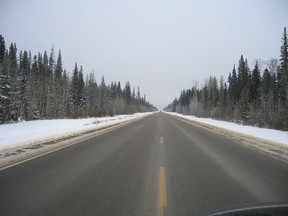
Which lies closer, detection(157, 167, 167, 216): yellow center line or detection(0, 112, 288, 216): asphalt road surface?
detection(157, 167, 167, 216): yellow center line

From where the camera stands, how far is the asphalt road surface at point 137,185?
4262mm

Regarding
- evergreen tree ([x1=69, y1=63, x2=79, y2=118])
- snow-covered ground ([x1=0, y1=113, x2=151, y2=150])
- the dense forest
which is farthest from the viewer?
evergreen tree ([x1=69, y1=63, x2=79, y2=118])

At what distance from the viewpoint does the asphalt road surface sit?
14.0 ft

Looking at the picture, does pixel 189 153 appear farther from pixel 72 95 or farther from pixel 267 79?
pixel 72 95

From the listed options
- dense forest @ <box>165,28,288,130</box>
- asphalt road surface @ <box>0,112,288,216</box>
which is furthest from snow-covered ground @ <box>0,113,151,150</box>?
dense forest @ <box>165,28,288,130</box>

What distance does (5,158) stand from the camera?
338 inches

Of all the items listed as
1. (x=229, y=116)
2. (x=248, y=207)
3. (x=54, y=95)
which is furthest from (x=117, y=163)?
(x=54, y=95)

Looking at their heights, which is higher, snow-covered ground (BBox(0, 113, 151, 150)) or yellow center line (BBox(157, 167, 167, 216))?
snow-covered ground (BBox(0, 113, 151, 150))

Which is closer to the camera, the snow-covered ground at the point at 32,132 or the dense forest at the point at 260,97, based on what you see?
the snow-covered ground at the point at 32,132

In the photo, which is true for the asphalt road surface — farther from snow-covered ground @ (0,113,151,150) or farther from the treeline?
the treeline

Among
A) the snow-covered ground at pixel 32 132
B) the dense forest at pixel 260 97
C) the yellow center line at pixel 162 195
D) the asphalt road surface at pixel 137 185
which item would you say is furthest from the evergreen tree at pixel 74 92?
the yellow center line at pixel 162 195

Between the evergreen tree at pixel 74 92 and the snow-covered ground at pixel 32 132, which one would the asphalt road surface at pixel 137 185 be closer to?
the snow-covered ground at pixel 32 132

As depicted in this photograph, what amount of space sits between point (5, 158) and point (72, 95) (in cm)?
6686

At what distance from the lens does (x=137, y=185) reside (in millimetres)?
5570
